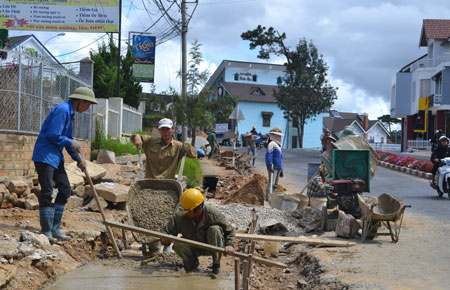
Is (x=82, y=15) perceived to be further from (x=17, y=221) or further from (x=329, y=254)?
(x=329, y=254)

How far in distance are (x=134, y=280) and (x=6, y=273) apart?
4.67 ft

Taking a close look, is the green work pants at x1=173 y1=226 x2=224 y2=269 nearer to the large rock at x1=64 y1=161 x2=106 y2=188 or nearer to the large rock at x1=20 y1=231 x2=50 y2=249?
the large rock at x1=20 y1=231 x2=50 y2=249

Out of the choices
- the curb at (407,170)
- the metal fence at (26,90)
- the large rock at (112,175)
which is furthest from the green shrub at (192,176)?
the curb at (407,170)

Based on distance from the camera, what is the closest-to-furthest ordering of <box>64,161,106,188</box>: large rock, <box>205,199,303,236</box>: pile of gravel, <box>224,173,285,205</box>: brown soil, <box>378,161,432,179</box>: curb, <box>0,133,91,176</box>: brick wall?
1. <box>205,199,303,236</box>: pile of gravel
2. <box>64,161,106,188</box>: large rock
3. <box>0,133,91,176</box>: brick wall
4. <box>224,173,285,205</box>: brown soil
5. <box>378,161,432,179</box>: curb

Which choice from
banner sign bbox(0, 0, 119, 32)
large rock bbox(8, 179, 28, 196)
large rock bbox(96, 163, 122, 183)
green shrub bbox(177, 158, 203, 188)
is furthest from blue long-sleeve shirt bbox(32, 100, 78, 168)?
banner sign bbox(0, 0, 119, 32)

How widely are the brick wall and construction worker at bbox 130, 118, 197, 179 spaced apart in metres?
4.15

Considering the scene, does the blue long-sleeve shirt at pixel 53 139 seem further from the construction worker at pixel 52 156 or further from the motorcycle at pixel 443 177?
the motorcycle at pixel 443 177

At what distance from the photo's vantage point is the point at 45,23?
803 inches

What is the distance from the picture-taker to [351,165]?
9.06 metres

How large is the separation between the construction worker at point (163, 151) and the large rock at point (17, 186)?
2.42 metres

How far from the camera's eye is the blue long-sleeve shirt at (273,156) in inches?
487

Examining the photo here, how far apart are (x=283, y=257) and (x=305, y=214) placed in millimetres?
2231

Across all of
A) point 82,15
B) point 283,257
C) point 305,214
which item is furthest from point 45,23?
point 283,257

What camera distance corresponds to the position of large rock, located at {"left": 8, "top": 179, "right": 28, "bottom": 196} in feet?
27.8
